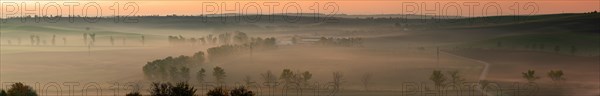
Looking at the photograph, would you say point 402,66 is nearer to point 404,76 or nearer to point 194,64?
point 404,76

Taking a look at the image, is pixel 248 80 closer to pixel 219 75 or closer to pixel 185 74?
pixel 219 75

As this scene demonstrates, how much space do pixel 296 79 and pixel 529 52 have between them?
64.7 metres

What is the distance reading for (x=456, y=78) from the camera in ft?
484

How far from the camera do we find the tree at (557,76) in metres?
144

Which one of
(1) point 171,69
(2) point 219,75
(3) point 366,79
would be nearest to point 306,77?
(3) point 366,79

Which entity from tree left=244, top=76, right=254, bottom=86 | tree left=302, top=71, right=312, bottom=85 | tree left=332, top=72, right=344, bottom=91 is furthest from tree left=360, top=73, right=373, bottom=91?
tree left=244, top=76, right=254, bottom=86

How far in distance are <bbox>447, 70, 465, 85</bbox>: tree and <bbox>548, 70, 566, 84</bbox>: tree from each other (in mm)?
16018

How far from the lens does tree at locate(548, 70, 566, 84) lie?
14362 cm

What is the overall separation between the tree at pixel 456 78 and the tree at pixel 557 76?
16018 millimetres

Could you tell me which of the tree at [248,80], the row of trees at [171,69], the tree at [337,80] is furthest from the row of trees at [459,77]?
the row of trees at [171,69]

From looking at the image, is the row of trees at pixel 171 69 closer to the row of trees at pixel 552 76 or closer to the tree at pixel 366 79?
the tree at pixel 366 79

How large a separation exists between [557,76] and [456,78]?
17.7 m

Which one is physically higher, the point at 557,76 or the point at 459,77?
the point at 557,76

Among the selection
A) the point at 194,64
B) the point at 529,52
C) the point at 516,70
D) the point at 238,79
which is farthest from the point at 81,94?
the point at 529,52
